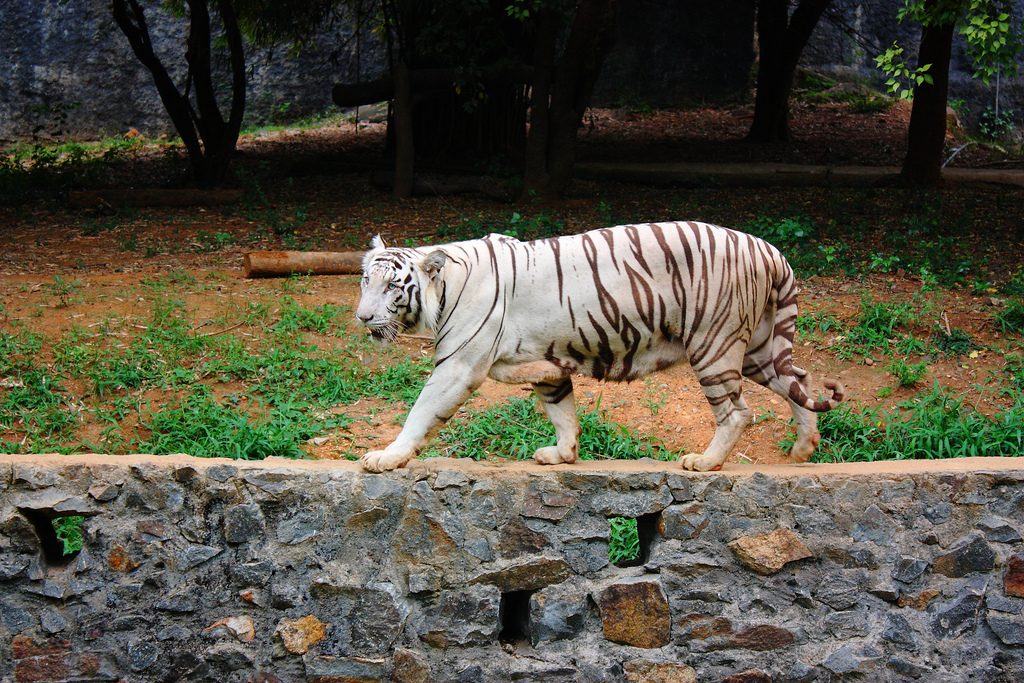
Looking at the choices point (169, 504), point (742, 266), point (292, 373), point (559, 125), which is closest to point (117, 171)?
point (559, 125)

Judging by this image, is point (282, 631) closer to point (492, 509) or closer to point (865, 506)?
point (492, 509)

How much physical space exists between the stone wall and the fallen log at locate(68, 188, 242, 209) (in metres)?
6.97

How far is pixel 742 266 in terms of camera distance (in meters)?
4.48

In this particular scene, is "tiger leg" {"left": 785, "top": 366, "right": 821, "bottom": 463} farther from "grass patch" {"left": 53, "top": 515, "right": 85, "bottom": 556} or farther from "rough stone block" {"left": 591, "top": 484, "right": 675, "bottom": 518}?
"grass patch" {"left": 53, "top": 515, "right": 85, "bottom": 556}

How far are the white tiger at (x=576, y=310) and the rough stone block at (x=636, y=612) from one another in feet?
1.85

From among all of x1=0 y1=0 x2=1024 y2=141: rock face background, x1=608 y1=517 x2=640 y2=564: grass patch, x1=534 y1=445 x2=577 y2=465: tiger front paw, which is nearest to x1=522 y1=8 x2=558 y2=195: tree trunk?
x1=0 y1=0 x2=1024 y2=141: rock face background

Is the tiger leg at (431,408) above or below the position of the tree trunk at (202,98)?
below

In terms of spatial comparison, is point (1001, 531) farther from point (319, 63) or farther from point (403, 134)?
point (319, 63)

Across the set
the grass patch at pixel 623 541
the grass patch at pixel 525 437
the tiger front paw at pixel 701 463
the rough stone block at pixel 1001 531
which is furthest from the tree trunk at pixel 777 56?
the tiger front paw at pixel 701 463

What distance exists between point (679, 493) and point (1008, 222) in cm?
731

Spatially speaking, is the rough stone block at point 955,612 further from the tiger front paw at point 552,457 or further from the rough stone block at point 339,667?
the rough stone block at point 339,667

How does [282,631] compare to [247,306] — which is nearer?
[282,631]

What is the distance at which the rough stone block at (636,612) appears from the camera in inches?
176

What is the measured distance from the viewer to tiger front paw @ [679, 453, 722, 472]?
449 cm
